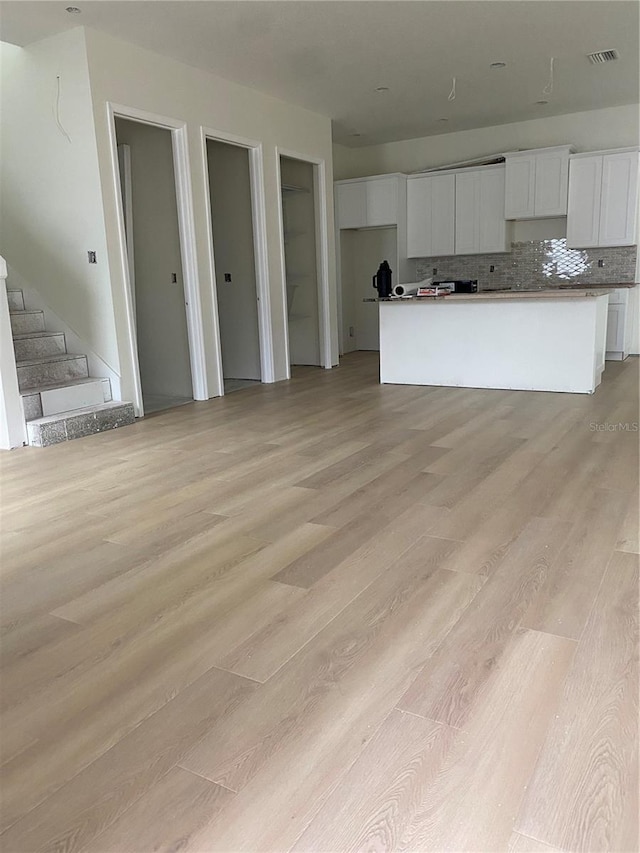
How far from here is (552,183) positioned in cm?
773

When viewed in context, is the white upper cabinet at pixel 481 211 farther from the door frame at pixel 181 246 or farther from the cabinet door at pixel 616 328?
the door frame at pixel 181 246

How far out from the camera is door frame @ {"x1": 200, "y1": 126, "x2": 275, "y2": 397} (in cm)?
612

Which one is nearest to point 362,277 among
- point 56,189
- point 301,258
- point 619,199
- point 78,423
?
point 301,258

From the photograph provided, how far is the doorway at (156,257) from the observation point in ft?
20.6

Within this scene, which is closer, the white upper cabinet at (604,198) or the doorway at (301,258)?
the white upper cabinet at (604,198)

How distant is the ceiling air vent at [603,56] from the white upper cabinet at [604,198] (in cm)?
169

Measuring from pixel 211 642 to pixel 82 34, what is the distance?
4717mm

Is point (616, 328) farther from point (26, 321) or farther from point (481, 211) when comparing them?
point (26, 321)

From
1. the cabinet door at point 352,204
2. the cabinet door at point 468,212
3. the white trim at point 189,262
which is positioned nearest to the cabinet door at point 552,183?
the cabinet door at point 468,212

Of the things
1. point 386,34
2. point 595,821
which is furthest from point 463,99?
point 595,821

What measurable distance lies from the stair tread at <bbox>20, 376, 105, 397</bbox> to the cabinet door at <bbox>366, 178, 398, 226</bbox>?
16.0ft

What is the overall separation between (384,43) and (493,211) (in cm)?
348

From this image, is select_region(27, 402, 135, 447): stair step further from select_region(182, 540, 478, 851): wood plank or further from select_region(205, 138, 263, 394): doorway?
select_region(182, 540, 478, 851): wood plank

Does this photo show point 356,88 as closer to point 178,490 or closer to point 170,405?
point 170,405
